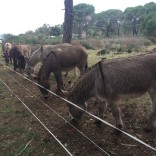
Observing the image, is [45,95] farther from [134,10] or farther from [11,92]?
[134,10]

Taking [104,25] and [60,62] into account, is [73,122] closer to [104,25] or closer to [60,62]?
[60,62]

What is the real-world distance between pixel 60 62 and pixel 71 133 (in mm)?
3931

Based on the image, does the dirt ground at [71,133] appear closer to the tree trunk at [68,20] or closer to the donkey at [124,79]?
the donkey at [124,79]

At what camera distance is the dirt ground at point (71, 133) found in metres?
5.07

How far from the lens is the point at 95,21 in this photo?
66375 mm

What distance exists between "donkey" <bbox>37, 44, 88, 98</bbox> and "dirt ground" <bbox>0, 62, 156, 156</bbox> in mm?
713

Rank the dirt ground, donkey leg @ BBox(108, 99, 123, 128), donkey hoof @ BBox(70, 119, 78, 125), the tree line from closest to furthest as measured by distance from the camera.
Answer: the dirt ground → donkey leg @ BBox(108, 99, 123, 128) → donkey hoof @ BBox(70, 119, 78, 125) → the tree line

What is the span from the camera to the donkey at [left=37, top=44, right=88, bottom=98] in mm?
8516

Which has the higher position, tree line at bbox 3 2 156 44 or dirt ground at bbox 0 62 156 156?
tree line at bbox 3 2 156 44

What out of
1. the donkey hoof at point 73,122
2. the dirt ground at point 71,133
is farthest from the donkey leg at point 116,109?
the donkey hoof at point 73,122

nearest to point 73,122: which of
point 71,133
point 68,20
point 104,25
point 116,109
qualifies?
point 71,133

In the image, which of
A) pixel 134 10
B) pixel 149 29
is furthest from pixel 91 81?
pixel 134 10

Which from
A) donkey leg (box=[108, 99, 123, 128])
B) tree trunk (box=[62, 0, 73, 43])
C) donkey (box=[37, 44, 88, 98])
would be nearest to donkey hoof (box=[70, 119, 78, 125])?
donkey leg (box=[108, 99, 123, 128])

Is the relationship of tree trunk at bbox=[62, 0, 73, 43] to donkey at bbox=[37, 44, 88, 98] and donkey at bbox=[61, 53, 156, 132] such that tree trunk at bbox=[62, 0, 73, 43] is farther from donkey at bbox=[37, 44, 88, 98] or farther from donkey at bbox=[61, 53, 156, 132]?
donkey at bbox=[61, 53, 156, 132]
